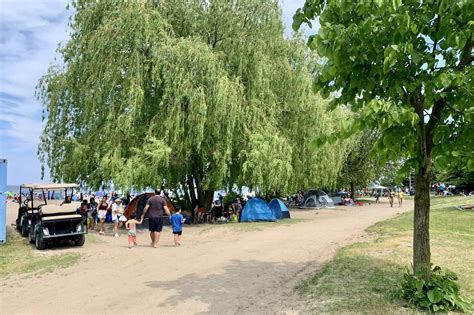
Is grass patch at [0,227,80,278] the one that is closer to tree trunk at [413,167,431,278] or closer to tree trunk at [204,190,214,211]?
tree trunk at [413,167,431,278]

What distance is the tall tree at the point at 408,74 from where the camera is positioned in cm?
493

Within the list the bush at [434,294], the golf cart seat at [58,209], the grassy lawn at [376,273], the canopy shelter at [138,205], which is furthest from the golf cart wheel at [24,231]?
the bush at [434,294]

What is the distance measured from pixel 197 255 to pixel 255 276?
295 cm

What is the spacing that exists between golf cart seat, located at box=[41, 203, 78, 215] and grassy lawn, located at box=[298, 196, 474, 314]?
829cm

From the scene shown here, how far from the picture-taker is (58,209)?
13211 millimetres

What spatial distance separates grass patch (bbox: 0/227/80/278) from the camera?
9720 millimetres

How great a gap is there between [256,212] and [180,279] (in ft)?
42.9

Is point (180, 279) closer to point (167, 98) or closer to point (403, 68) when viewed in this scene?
point (403, 68)

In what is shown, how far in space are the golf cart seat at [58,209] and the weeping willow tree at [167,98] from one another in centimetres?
282

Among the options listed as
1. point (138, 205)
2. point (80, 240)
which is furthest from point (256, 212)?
point (80, 240)

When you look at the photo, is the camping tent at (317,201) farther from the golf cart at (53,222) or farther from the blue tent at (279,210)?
the golf cart at (53,222)

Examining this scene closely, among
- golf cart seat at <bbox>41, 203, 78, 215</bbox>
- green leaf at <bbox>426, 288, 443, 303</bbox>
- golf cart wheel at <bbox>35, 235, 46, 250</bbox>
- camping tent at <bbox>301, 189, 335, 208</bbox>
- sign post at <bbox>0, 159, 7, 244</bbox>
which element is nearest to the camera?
green leaf at <bbox>426, 288, 443, 303</bbox>

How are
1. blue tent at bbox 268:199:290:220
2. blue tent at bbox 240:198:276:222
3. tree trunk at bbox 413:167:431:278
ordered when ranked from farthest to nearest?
blue tent at bbox 268:199:290:220, blue tent at bbox 240:198:276:222, tree trunk at bbox 413:167:431:278

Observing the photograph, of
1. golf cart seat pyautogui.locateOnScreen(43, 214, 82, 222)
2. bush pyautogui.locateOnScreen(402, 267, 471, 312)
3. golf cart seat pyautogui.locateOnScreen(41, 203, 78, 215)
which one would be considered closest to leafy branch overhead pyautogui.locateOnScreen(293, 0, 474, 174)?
bush pyautogui.locateOnScreen(402, 267, 471, 312)
